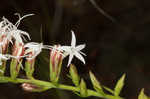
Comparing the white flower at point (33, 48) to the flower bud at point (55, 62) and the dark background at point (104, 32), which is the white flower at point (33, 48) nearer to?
the flower bud at point (55, 62)

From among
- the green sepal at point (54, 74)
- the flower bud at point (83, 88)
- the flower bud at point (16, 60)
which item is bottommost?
the flower bud at point (83, 88)

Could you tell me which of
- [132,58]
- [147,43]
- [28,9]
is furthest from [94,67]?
[28,9]

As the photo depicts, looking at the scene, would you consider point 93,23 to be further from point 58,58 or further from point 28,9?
point 58,58

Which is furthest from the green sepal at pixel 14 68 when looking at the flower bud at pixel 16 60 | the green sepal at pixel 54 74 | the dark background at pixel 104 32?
the dark background at pixel 104 32

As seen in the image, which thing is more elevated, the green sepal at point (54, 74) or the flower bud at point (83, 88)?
the green sepal at point (54, 74)

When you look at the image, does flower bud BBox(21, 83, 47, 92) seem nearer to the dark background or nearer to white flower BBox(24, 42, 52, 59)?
white flower BBox(24, 42, 52, 59)

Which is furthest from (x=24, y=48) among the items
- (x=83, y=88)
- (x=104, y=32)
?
(x=104, y=32)

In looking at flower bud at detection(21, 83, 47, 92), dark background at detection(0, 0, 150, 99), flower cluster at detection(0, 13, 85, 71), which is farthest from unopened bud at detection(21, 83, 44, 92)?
dark background at detection(0, 0, 150, 99)

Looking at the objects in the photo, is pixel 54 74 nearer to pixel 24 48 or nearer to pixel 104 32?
pixel 24 48
